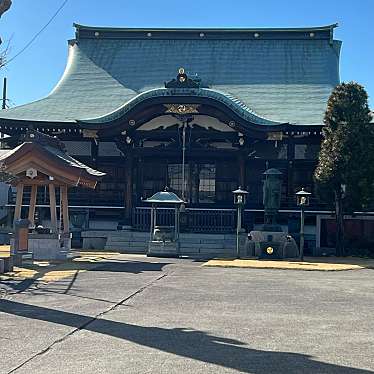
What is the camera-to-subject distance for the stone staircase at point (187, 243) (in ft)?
61.6

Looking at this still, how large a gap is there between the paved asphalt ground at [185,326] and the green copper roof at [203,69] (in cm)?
1244

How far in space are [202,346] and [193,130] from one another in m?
16.2

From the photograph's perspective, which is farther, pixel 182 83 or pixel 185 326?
pixel 182 83

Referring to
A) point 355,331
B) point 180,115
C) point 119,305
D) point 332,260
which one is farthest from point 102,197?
point 355,331

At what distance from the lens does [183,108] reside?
20.5 meters

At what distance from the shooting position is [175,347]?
561cm

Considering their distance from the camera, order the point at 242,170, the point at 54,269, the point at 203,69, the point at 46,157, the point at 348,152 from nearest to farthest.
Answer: the point at 54,269 < the point at 46,157 < the point at 348,152 < the point at 242,170 < the point at 203,69

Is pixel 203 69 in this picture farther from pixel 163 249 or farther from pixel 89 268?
pixel 89 268

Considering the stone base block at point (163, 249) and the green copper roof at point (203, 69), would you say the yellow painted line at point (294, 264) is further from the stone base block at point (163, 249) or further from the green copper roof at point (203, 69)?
the green copper roof at point (203, 69)

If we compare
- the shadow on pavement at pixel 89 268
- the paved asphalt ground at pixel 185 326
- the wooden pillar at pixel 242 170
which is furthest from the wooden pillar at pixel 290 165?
the paved asphalt ground at pixel 185 326

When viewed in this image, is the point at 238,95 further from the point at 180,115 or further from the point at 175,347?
the point at 175,347

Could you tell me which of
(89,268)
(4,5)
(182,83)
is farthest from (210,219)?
(4,5)

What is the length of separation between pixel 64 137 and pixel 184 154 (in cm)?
527

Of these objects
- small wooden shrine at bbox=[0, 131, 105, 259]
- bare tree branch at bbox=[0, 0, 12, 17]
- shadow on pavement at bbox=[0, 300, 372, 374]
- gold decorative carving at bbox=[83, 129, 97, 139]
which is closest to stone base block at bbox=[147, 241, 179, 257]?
small wooden shrine at bbox=[0, 131, 105, 259]
